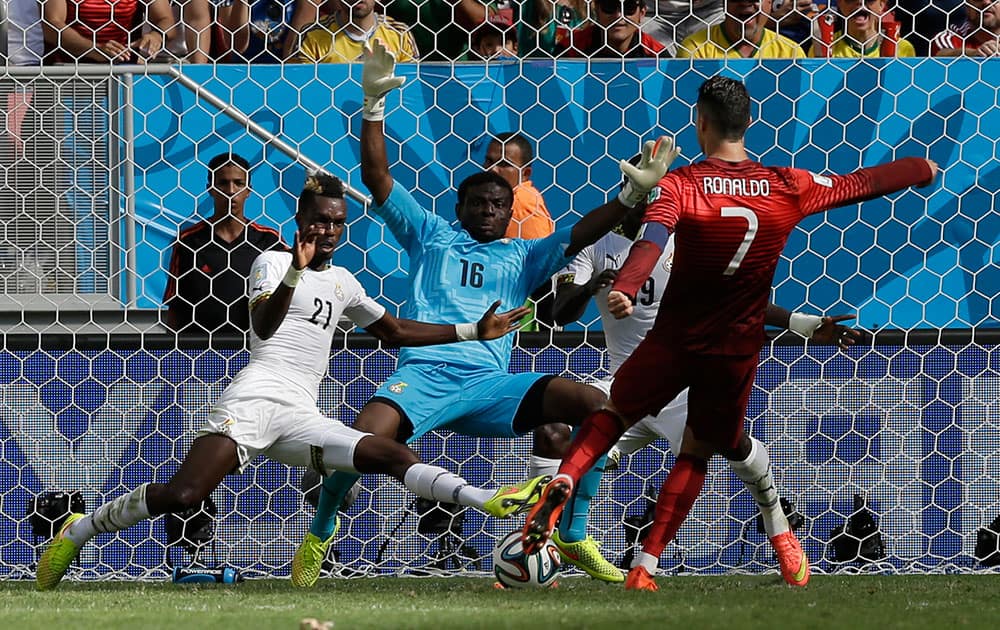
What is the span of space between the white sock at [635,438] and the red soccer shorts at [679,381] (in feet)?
3.79

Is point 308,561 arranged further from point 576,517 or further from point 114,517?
point 576,517

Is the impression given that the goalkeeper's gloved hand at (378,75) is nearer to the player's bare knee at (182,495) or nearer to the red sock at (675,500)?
the player's bare knee at (182,495)

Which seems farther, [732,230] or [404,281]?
[404,281]

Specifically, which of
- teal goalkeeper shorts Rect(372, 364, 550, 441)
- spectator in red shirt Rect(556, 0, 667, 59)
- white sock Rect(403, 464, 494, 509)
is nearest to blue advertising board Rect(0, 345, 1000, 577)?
teal goalkeeper shorts Rect(372, 364, 550, 441)

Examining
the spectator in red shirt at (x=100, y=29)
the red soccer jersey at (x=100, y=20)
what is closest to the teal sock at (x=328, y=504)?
the spectator in red shirt at (x=100, y=29)

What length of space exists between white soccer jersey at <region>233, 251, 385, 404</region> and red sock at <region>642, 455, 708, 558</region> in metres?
1.38

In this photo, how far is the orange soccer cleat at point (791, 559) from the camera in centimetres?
607

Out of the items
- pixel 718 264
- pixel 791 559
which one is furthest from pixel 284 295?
pixel 791 559

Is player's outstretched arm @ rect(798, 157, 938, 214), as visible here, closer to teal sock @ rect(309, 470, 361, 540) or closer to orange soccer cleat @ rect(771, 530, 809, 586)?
orange soccer cleat @ rect(771, 530, 809, 586)

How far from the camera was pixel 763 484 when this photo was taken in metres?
6.16

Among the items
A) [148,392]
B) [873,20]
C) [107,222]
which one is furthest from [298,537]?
[873,20]

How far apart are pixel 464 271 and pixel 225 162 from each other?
1539 mm

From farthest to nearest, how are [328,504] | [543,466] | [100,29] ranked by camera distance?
[100,29]
[543,466]
[328,504]

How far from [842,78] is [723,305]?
8.14 feet
